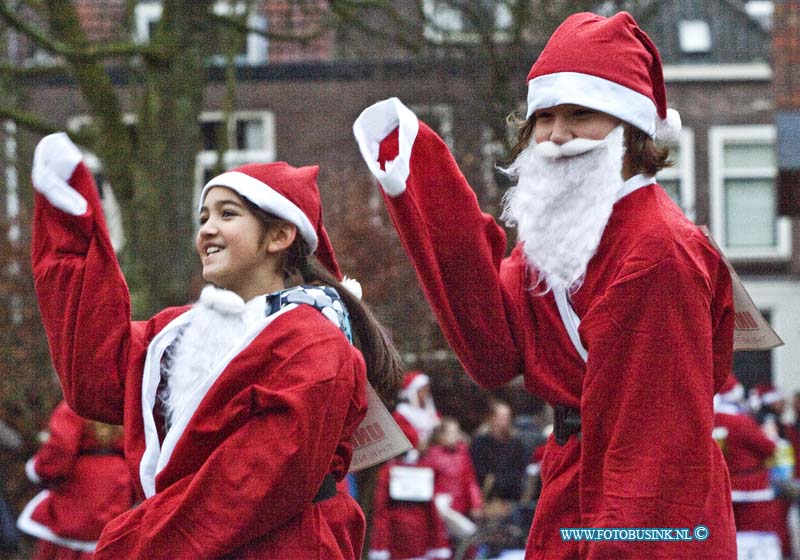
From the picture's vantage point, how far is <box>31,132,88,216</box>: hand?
12.6ft

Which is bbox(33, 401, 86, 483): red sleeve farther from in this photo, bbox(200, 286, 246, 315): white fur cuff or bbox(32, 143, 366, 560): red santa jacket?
bbox(200, 286, 246, 315): white fur cuff

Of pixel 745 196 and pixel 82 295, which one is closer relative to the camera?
pixel 82 295

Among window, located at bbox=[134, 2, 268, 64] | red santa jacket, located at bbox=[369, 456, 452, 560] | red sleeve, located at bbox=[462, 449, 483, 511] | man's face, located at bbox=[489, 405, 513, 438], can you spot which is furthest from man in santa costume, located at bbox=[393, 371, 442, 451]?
window, located at bbox=[134, 2, 268, 64]

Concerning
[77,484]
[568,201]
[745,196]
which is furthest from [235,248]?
[745,196]

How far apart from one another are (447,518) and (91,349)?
8456mm

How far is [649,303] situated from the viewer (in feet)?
11.6

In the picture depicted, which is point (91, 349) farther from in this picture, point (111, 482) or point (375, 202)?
point (375, 202)

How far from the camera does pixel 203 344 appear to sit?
392cm

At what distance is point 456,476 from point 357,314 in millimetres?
8054

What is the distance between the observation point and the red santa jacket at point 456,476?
12.0m

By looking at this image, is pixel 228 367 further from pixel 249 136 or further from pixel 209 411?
pixel 249 136

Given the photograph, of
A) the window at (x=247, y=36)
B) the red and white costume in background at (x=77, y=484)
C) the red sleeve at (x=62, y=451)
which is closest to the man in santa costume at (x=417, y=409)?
the red and white costume in background at (x=77, y=484)

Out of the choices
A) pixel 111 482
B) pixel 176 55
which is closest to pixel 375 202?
pixel 176 55

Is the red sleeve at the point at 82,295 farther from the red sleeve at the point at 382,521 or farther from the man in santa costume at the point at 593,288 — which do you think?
the red sleeve at the point at 382,521
